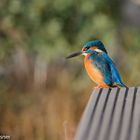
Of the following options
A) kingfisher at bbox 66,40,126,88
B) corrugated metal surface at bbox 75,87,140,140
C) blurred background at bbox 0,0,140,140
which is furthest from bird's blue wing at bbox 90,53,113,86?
blurred background at bbox 0,0,140,140

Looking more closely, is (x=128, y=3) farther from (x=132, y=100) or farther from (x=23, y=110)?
(x=132, y=100)

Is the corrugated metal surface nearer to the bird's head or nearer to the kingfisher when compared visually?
the kingfisher

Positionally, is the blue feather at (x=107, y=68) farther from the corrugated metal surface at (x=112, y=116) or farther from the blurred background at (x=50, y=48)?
the blurred background at (x=50, y=48)

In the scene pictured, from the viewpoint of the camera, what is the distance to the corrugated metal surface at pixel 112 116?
139cm

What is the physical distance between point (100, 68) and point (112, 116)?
1.44 ft

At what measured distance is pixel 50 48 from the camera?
19.4 feet

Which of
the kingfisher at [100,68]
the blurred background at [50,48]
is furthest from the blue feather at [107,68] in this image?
the blurred background at [50,48]

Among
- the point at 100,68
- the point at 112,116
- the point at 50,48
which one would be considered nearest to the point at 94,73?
the point at 100,68

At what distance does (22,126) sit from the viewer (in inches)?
204

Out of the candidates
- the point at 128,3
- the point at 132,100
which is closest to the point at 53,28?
the point at 128,3

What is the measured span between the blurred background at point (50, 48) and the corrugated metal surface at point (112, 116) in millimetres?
3819

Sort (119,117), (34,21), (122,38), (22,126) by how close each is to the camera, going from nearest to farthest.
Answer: (119,117)
(22,126)
(34,21)
(122,38)

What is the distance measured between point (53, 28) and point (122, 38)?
0.92 metres

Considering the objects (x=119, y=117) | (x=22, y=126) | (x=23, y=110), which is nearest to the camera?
(x=119, y=117)
